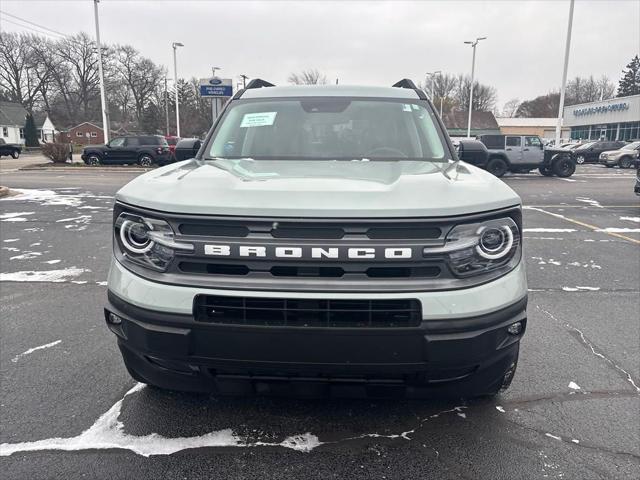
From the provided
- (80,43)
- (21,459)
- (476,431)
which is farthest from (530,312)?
(80,43)

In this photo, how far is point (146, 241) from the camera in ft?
7.18

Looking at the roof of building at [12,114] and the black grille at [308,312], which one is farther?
the roof of building at [12,114]

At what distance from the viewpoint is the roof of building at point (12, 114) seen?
69938mm

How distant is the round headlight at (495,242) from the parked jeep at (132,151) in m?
26.0

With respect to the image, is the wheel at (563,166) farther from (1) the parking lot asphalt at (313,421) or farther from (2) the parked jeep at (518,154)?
(1) the parking lot asphalt at (313,421)

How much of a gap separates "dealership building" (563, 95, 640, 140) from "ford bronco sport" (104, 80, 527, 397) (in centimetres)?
5398

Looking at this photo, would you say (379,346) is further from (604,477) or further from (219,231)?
(604,477)

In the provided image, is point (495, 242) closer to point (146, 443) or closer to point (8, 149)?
point (146, 443)

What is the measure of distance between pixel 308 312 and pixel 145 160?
85.8 feet

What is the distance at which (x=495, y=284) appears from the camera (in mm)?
2088

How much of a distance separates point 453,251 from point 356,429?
1.17 meters

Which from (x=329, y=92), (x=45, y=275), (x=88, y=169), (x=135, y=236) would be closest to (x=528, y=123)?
(x=88, y=169)

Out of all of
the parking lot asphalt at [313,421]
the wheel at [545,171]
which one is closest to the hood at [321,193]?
the parking lot asphalt at [313,421]

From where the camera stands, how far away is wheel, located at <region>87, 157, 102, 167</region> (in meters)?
26.2
